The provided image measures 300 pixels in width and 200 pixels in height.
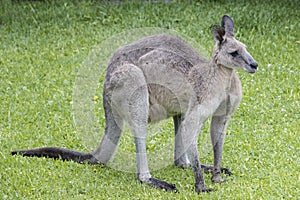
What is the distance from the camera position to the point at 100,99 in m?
7.81

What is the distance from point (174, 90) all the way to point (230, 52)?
60 cm

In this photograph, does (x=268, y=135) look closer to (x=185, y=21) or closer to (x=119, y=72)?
(x=119, y=72)

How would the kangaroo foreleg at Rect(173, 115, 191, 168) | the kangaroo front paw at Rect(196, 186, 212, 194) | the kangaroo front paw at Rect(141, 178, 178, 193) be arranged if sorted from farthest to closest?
the kangaroo foreleg at Rect(173, 115, 191, 168), the kangaroo front paw at Rect(141, 178, 178, 193), the kangaroo front paw at Rect(196, 186, 212, 194)

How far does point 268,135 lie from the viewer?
257 inches

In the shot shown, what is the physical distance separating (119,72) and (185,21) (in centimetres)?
453

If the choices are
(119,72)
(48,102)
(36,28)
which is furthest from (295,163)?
(36,28)

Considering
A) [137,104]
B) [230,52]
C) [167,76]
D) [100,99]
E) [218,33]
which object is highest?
[218,33]

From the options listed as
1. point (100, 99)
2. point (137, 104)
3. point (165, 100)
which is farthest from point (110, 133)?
point (100, 99)

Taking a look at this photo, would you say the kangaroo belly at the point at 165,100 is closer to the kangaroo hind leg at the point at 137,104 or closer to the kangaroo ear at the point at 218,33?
the kangaroo hind leg at the point at 137,104

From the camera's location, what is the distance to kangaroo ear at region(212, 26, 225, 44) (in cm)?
512

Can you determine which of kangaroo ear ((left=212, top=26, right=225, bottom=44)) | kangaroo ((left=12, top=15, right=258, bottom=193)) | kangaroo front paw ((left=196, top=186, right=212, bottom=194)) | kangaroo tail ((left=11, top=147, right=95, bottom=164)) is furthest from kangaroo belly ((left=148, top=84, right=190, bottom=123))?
kangaroo tail ((left=11, top=147, right=95, bottom=164))

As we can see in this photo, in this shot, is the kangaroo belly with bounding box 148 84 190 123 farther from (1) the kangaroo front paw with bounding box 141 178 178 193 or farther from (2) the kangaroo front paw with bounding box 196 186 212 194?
(2) the kangaroo front paw with bounding box 196 186 212 194

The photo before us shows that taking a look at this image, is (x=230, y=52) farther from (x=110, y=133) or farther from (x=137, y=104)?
(x=110, y=133)

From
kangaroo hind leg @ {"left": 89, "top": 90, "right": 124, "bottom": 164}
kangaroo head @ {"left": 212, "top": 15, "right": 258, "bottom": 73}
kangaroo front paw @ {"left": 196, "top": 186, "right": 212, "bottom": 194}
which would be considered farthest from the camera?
kangaroo hind leg @ {"left": 89, "top": 90, "right": 124, "bottom": 164}
